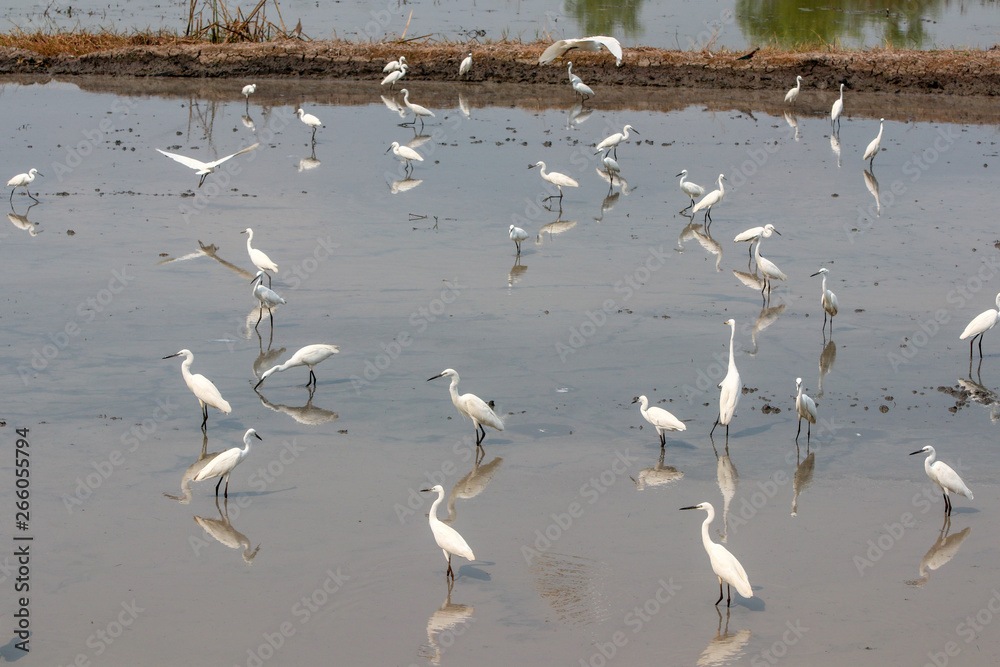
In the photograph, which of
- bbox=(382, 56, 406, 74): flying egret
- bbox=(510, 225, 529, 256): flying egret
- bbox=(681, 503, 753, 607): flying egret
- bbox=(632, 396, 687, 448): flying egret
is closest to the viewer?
bbox=(681, 503, 753, 607): flying egret

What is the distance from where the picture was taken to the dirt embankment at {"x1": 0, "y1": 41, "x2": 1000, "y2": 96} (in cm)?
2698

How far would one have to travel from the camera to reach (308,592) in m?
6.54

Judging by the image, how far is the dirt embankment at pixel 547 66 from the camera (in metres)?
27.0

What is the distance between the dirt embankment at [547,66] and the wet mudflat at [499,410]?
9564 millimetres

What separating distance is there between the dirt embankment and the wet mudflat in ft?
31.4

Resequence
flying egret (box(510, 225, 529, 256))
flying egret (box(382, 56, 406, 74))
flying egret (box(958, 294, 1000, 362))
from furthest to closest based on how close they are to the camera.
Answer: flying egret (box(382, 56, 406, 74))
flying egret (box(510, 225, 529, 256))
flying egret (box(958, 294, 1000, 362))

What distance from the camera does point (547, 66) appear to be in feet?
92.6

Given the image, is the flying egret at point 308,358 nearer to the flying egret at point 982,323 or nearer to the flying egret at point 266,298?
the flying egret at point 266,298

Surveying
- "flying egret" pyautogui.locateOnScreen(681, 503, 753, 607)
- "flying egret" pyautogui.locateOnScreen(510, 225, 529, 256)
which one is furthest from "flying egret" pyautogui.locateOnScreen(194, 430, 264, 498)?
"flying egret" pyautogui.locateOnScreen(510, 225, 529, 256)

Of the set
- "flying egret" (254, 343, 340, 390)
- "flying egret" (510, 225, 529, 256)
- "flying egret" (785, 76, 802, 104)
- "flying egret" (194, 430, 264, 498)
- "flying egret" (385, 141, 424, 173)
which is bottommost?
"flying egret" (194, 430, 264, 498)

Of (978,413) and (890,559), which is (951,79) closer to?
(978,413)

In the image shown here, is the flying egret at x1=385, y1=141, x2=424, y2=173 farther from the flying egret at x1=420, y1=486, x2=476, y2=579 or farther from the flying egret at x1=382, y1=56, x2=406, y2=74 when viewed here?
the flying egret at x1=420, y1=486, x2=476, y2=579

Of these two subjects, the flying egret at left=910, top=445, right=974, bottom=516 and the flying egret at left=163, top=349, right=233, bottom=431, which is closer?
the flying egret at left=910, top=445, right=974, bottom=516

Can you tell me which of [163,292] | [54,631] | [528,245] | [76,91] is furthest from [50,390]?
[76,91]
